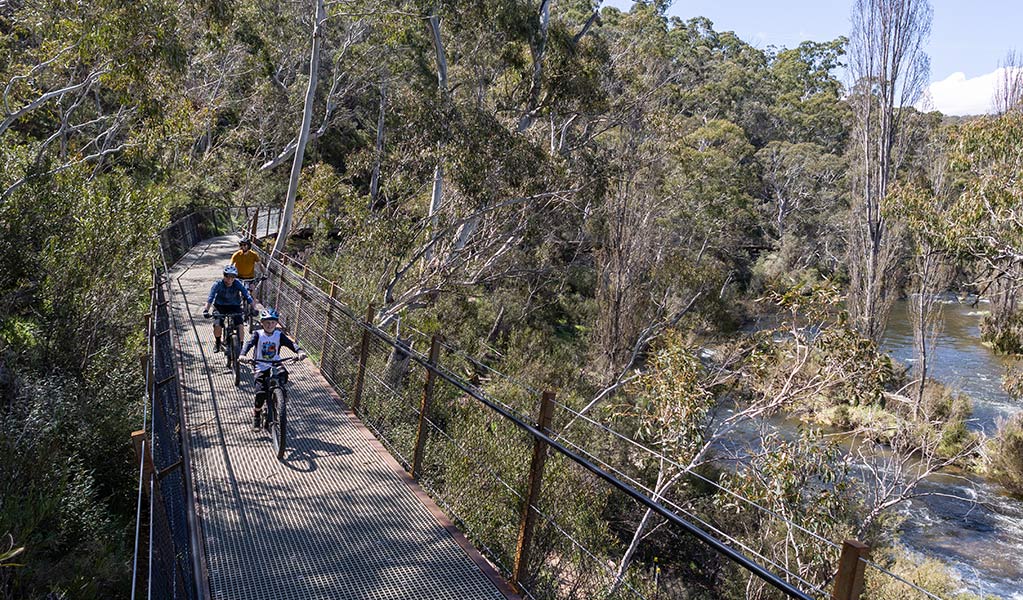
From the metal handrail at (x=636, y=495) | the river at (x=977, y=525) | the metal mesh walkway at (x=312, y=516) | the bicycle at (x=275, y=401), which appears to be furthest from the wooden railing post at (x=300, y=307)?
the river at (x=977, y=525)

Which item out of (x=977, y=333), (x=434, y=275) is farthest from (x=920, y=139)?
→ (x=434, y=275)

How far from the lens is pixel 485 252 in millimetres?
18578

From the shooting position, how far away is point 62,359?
9.69m

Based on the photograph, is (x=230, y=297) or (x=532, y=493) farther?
(x=230, y=297)

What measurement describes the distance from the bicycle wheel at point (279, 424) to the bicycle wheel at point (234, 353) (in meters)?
2.42

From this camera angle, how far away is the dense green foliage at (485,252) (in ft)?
28.2

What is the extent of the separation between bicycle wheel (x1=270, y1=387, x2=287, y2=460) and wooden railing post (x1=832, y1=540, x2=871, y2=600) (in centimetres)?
574

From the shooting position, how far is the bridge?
162 inches

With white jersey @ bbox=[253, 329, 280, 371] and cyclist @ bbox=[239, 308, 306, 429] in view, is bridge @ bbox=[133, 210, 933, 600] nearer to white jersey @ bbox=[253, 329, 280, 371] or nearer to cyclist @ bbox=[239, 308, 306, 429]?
cyclist @ bbox=[239, 308, 306, 429]

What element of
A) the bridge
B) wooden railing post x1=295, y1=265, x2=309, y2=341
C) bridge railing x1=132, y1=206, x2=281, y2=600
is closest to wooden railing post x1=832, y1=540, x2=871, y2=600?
the bridge

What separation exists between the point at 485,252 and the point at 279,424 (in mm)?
11923

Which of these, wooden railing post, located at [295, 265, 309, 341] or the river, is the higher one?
wooden railing post, located at [295, 265, 309, 341]

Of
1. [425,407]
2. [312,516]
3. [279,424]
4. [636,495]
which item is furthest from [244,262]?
[636,495]

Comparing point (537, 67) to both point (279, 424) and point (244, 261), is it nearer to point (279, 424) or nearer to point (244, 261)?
point (244, 261)
